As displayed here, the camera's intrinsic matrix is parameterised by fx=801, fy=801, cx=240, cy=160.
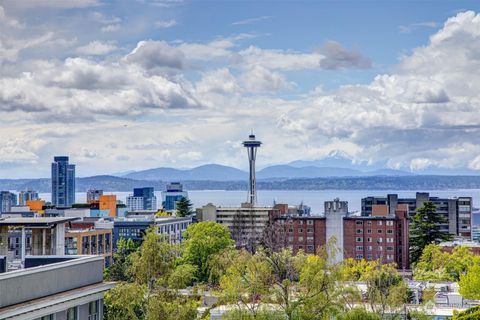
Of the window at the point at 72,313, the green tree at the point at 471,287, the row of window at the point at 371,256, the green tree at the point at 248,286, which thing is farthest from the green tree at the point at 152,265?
the row of window at the point at 371,256

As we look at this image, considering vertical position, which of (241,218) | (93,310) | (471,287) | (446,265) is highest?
(241,218)

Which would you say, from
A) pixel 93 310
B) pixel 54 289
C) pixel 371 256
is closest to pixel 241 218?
pixel 371 256

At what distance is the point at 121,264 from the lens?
85.7 metres

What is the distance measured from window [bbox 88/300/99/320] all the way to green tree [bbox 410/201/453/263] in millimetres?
→ 77594

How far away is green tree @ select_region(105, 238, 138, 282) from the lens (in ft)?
264

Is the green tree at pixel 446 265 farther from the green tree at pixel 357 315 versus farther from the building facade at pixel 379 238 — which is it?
the green tree at pixel 357 315

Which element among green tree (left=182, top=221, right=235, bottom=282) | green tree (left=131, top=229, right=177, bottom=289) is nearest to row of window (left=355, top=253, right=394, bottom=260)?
green tree (left=182, top=221, right=235, bottom=282)

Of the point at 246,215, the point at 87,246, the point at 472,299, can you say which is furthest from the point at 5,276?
the point at 246,215

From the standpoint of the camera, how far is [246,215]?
139000mm

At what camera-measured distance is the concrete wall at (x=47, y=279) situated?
848 inches

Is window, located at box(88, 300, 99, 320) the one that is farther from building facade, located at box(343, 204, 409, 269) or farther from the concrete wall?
building facade, located at box(343, 204, 409, 269)

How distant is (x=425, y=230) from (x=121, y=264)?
38325mm

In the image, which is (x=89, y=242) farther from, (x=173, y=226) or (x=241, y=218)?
(x=241, y=218)

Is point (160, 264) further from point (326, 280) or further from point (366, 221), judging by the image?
point (366, 221)
